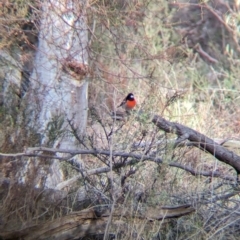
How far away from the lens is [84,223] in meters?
5.25

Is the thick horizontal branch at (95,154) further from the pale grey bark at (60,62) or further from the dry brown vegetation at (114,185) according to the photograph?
the pale grey bark at (60,62)

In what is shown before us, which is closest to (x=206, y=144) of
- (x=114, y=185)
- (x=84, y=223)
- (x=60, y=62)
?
(x=114, y=185)

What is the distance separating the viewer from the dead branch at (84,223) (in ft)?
17.0

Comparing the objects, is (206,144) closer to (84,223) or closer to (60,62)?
(84,223)

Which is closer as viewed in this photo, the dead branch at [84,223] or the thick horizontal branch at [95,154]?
the dead branch at [84,223]

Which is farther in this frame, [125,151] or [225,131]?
[225,131]

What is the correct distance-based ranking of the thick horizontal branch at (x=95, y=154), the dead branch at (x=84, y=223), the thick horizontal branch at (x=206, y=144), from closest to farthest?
the dead branch at (x=84, y=223)
the thick horizontal branch at (x=95, y=154)
the thick horizontal branch at (x=206, y=144)

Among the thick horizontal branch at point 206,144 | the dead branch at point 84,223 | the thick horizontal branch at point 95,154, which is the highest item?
the thick horizontal branch at point 206,144

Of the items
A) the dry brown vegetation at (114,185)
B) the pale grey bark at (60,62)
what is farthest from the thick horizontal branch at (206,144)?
the pale grey bark at (60,62)

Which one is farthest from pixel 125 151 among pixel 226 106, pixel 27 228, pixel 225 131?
pixel 226 106

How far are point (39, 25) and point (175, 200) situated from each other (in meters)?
2.57

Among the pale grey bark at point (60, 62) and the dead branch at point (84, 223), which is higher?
the pale grey bark at point (60, 62)

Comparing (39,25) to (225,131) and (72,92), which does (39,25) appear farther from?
(225,131)

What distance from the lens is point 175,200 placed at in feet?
19.0
